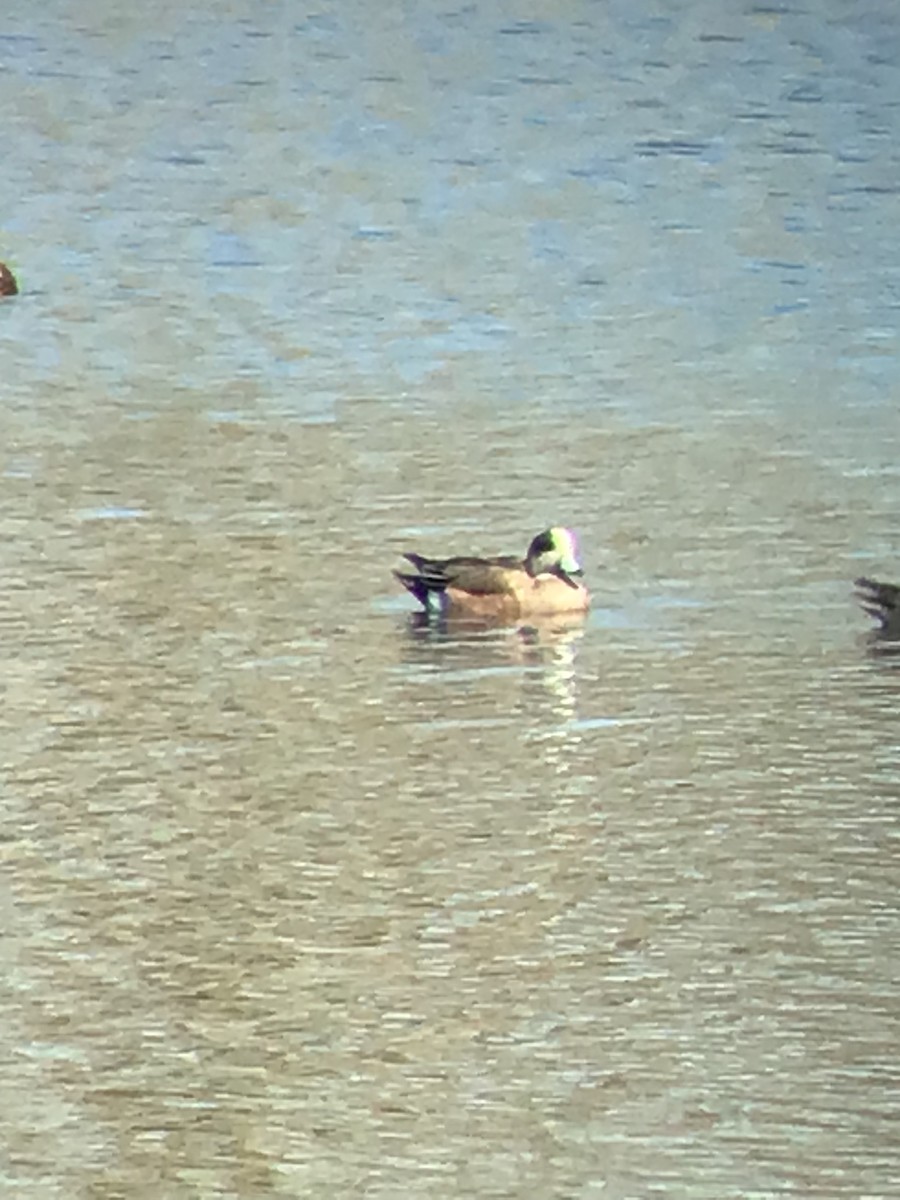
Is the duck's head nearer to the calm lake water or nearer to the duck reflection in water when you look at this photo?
the calm lake water

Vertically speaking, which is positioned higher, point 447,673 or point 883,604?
point 883,604

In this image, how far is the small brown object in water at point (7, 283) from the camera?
540 inches

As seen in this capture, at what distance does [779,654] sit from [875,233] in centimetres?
685

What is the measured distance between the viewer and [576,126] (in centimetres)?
1733

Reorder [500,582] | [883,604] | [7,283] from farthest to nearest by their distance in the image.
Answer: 1. [7,283]
2. [500,582]
3. [883,604]

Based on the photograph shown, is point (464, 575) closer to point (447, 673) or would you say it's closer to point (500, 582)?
point (500, 582)

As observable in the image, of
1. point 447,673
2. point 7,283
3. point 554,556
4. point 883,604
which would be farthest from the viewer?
point 7,283

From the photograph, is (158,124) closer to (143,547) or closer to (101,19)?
(101,19)

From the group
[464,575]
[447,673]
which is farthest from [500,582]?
[447,673]

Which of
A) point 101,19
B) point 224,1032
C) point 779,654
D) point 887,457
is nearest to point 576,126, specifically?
point 101,19

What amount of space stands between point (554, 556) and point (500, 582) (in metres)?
0.17

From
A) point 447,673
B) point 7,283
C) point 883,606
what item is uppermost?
point 7,283

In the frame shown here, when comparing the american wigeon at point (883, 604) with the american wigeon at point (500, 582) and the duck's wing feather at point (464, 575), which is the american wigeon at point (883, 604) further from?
the duck's wing feather at point (464, 575)

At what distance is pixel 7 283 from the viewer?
1380 cm
